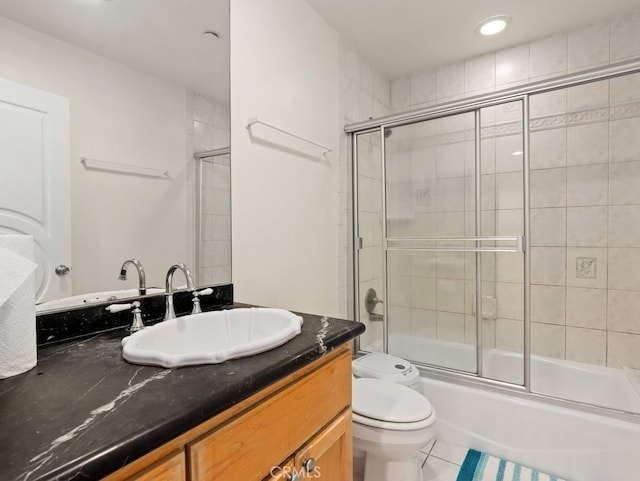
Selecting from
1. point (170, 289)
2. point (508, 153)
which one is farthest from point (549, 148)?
point (170, 289)

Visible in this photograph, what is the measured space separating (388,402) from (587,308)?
1578 mm

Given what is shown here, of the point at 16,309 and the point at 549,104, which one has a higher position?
the point at 549,104

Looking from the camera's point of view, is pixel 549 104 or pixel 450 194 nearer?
pixel 450 194

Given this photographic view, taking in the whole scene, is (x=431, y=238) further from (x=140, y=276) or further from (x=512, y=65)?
(x=140, y=276)

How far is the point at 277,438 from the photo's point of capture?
0.76 meters

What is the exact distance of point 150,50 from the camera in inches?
46.7

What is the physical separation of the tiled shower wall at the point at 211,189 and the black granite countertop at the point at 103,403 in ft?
1.79

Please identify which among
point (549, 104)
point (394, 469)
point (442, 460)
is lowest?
point (442, 460)

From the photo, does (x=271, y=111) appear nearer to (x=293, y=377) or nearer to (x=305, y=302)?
(x=305, y=302)

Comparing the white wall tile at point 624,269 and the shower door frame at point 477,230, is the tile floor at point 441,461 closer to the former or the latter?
the shower door frame at point 477,230

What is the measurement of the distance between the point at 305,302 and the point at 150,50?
4.36 feet

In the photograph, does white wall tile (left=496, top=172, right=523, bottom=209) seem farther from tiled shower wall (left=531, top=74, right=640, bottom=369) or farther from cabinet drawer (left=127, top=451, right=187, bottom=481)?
cabinet drawer (left=127, top=451, right=187, bottom=481)

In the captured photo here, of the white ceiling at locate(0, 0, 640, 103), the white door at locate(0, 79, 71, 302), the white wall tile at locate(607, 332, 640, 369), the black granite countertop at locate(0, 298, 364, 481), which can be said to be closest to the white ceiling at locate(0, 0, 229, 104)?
the white ceiling at locate(0, 0, 640, 103)

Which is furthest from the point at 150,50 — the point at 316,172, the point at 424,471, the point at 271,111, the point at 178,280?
the point at 424,471
